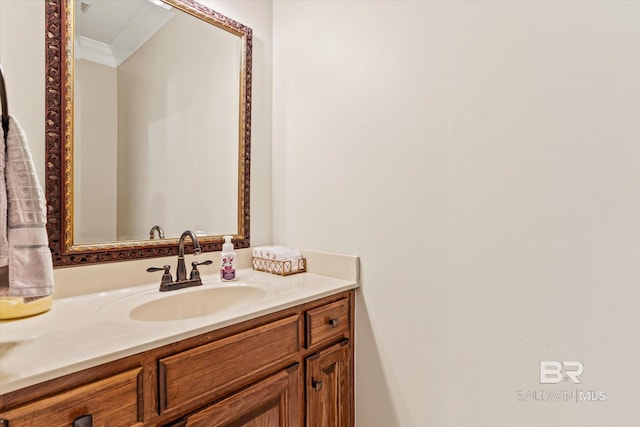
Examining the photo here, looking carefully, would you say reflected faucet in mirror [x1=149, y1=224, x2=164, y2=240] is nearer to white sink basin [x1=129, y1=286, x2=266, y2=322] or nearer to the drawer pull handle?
white sink basin [x1=129, y1=286, x2=266, y2=322]

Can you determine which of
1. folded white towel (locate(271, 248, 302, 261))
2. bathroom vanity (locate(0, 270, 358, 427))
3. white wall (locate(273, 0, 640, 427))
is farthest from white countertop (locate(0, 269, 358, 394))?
white wall (locate(273, 0, 640, 427))

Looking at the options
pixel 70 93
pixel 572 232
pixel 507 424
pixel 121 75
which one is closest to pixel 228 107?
pixel 121 75

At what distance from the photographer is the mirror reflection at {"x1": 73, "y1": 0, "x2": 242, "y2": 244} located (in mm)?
1115

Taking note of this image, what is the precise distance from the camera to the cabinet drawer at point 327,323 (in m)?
1.14

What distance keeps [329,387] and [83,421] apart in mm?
790

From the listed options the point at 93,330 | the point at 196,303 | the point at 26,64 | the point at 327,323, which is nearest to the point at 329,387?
the point at 327,323

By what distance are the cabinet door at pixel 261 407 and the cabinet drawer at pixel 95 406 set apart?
0.14m

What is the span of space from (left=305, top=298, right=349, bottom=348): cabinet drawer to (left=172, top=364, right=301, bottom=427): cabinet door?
12 cm

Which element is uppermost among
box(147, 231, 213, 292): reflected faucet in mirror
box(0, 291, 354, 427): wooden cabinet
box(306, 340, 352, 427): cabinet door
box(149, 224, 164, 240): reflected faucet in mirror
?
box(149, 224, 164, 240): reflected faucet in mirror

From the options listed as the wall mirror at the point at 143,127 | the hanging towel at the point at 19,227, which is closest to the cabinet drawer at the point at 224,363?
the hanging towel at the point at 19,227

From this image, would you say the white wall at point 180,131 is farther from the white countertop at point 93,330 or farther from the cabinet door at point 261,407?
the cabinet door at point 261,407

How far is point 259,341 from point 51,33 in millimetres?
1147

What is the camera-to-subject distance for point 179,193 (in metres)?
1.38

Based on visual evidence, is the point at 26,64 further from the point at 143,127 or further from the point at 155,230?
the point at 155,230
